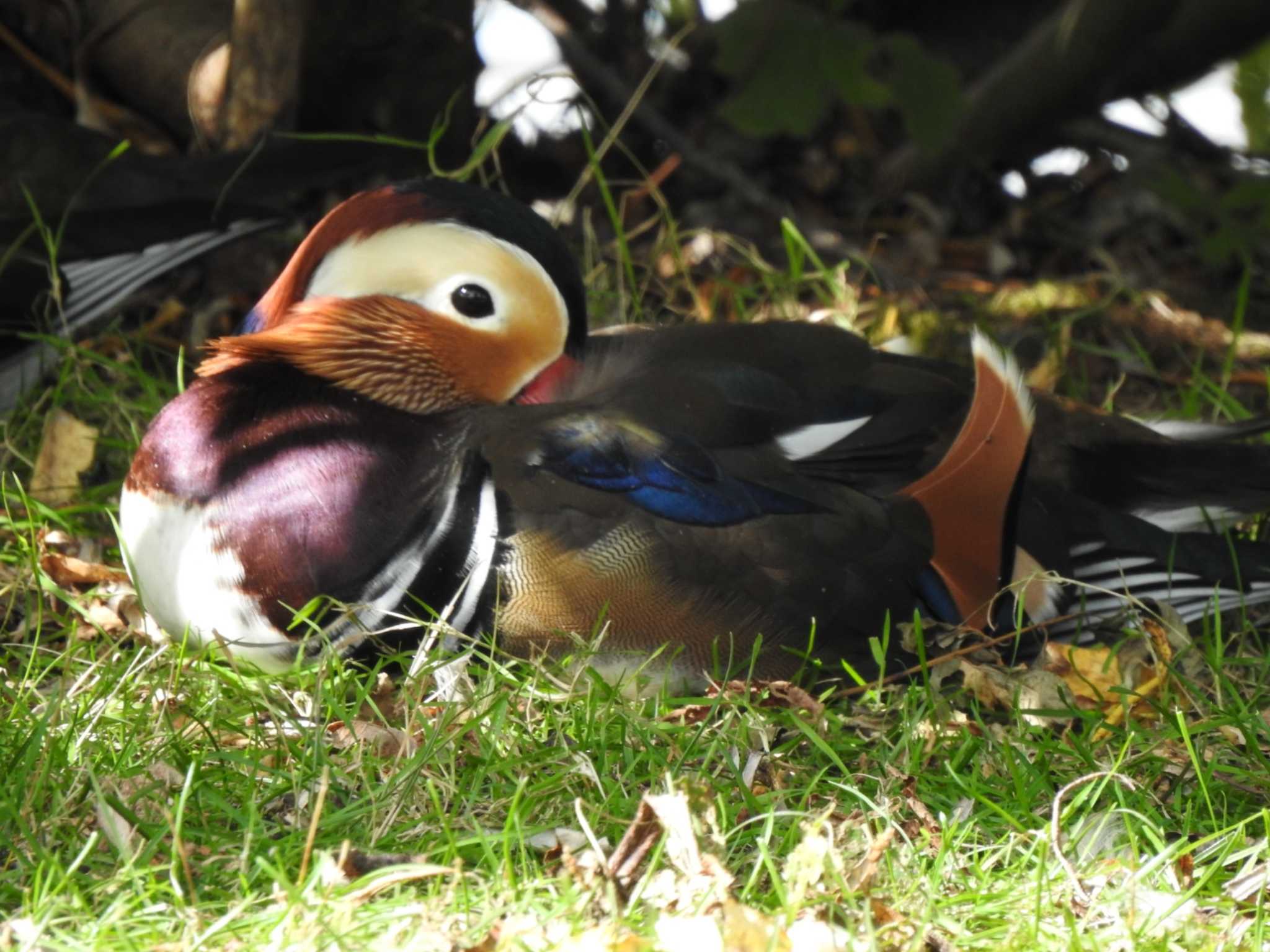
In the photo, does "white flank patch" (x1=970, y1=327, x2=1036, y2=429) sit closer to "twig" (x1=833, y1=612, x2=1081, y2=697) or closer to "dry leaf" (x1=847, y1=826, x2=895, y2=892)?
"twig" (x1=833, y1=612, x2=1081, y2=697)

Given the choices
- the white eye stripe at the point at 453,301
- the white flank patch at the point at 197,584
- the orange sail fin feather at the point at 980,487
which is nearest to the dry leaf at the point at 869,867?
the orange sail fin feather at the point at 980,487

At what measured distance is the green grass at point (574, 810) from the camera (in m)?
1.80

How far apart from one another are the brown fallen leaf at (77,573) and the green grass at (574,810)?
0.35 feet

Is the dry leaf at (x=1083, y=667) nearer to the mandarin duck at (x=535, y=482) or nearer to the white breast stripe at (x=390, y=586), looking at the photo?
the mandarin duck at (x=535, y=482)

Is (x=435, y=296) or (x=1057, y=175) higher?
(x=435, y=296)

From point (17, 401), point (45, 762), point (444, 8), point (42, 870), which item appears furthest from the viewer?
point (444, 8)

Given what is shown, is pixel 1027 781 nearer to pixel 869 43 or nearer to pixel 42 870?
pixel 42 870

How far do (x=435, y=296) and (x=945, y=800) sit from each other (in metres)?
1.10

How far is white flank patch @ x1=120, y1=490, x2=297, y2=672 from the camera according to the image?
8.05ft

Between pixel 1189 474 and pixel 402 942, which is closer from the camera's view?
pixel 402 942

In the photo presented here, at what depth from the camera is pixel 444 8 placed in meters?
4.04

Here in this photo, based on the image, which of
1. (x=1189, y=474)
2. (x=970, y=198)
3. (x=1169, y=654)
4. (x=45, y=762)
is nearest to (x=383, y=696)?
(x=45, y=762)

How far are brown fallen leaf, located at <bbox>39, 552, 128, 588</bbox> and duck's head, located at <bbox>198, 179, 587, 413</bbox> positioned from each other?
19.4 inches

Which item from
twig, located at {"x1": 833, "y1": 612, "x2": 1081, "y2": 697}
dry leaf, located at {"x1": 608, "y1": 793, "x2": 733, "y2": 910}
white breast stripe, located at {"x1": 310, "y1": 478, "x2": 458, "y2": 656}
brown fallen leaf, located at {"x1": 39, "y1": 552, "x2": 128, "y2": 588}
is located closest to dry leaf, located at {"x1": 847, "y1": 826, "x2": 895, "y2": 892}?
dry leaf, located at {"x1": 608, "y1": 793, "x2": 733, "y2": 910}
